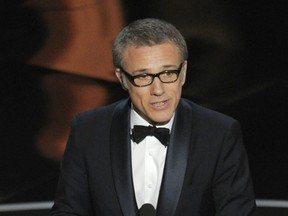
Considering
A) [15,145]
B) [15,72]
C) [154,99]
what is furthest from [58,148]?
[154,99]

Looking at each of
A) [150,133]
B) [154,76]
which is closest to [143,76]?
[154,76]

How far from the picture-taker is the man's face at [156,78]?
1.99 m

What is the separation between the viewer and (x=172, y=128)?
7.08 feet

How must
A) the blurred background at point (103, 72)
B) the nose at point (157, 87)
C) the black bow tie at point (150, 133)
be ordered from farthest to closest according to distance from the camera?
the blurred background at point (103, 72) < the black bow tie at point (150, 133) < the nose at point (157, 87)

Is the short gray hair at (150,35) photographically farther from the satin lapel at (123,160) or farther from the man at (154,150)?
the satin lapel at (123,160)

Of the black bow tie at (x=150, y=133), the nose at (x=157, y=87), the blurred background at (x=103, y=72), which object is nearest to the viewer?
the nose at (x=157, y=87)

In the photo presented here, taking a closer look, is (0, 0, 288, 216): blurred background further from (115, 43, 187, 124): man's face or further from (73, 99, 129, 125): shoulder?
(115, 43, 187, 124): man's face

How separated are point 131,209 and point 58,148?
4.92ft

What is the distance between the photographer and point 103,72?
340 centimetres

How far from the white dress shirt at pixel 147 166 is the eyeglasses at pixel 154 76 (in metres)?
0.22

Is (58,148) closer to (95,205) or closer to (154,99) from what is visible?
(95,205)

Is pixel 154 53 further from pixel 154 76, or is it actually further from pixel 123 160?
pixel 123 160

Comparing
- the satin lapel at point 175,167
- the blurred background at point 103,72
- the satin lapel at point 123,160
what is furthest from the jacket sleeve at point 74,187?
the blurred background at point 103,72

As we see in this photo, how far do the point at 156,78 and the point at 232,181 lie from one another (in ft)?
1.34
